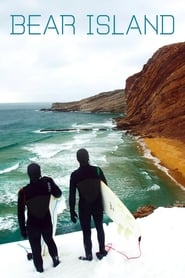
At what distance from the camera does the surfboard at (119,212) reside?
6.30 m

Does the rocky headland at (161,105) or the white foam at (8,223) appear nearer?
the white foam at (8,223)

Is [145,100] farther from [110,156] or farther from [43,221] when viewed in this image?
[43,221]

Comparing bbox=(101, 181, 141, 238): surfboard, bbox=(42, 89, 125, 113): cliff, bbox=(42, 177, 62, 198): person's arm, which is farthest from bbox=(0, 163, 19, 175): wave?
bbox=(42, 89, 125, 113): cliff

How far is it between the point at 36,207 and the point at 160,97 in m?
44.9

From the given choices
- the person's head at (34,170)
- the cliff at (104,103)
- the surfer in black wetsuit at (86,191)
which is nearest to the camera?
the person's head at (34,170)

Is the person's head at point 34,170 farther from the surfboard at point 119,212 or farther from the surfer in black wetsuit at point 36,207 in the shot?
the surfboard at point 119,212

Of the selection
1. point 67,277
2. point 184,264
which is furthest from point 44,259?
point 184,264

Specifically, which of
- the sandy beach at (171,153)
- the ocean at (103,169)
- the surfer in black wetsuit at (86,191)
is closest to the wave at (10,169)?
the ocean at (103,169)

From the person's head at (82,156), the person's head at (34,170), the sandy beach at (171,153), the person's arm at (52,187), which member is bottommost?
the sandy beach at (171,153)

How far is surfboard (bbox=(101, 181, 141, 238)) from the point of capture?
6.30 meters

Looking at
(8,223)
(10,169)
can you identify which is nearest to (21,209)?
(8,223)

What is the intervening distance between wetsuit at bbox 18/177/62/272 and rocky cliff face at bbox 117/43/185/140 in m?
34.1

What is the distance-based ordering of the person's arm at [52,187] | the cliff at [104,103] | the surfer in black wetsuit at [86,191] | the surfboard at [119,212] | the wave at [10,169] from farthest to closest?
the cliff at [104,103] → the wave at [10,169] → the surfboard at [119,212] → the surfer in black wetsuit at [86,191] → the person's arm at [52,187]

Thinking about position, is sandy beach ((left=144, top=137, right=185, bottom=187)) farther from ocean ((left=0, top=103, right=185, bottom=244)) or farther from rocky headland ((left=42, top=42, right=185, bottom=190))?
ocean ((left=0, top=103, right=185, bottom=244))
